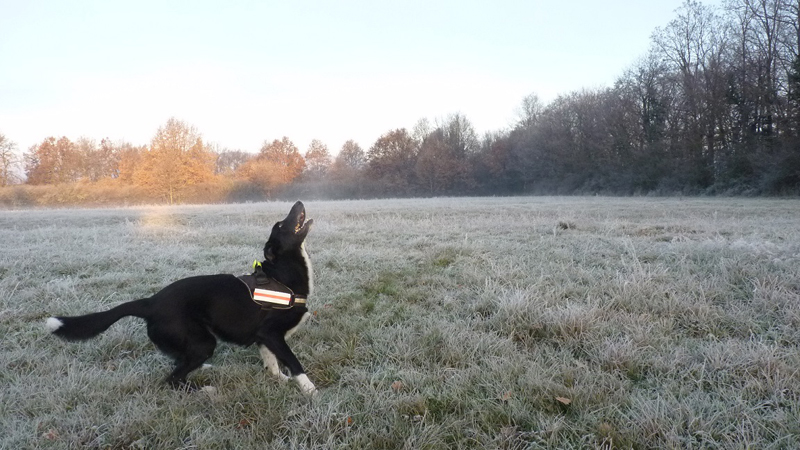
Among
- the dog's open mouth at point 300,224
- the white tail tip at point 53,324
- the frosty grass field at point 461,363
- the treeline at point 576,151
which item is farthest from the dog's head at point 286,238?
the treeline at point 576,151

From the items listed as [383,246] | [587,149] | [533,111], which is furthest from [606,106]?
[383,246]

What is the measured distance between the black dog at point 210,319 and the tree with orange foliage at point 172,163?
34918 mm

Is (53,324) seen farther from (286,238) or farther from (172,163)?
(172,163)

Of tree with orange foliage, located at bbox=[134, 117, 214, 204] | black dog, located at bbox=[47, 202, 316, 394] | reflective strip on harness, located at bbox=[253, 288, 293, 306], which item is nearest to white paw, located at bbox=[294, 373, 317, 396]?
black dog, located at bbox=[47, 202, 316, 394]

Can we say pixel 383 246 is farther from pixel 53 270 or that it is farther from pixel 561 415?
pixel 561 415

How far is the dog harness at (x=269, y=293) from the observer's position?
287 cm

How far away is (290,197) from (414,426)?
43.8 m

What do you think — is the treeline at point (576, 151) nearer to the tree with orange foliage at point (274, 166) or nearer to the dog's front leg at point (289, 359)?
the tree with orange foliage at point (274, 166)

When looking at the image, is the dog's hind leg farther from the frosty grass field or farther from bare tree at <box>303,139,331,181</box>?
bare tree at <box>303,139,331,181</box>

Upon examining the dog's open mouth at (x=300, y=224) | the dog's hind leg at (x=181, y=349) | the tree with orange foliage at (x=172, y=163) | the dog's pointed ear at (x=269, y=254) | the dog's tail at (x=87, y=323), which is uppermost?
the tree with orange foliage at (x=172, y=163)

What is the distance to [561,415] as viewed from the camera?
2.11 metres

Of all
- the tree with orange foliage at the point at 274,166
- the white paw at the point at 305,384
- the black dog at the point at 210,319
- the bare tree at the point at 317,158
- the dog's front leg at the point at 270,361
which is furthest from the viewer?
the bare tree at the point at 317,158

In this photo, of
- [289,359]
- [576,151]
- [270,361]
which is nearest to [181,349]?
[270,361]

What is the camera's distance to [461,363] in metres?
2.71
